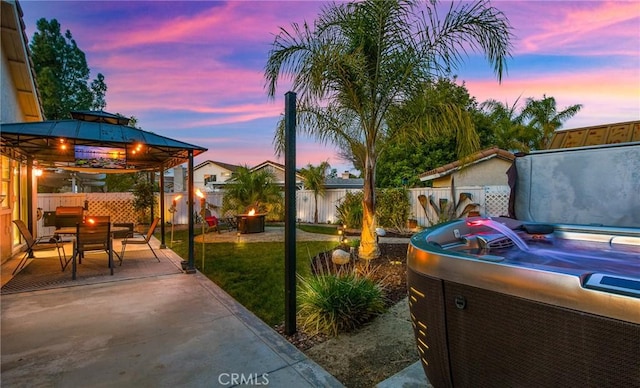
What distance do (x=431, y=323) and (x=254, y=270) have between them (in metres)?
5.08

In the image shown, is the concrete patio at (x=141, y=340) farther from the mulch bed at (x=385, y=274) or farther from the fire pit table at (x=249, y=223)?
the fire pit table at (x=249, y=223)

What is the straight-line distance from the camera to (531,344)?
50.2 inches

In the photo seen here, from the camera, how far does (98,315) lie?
13.1ft

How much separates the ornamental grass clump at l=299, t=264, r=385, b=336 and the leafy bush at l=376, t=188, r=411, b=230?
8.56m

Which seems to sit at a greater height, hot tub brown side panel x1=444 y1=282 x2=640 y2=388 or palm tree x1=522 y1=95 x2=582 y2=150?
palm tree x1=522 y1=95 x2=582 y2=150

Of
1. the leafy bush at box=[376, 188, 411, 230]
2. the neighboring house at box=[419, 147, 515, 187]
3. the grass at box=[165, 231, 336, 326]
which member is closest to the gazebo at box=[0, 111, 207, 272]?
the grass at box=[165, 231, 336, 326]

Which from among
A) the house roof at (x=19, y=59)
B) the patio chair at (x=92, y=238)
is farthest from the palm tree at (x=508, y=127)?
the house roof at (x=19, y=59)

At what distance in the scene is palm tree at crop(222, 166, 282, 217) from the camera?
1427cm

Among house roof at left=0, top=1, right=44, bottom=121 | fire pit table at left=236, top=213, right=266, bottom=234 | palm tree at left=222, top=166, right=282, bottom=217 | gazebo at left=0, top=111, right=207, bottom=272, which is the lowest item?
fire pit table at left=236, top=213, right=266, bottom=234

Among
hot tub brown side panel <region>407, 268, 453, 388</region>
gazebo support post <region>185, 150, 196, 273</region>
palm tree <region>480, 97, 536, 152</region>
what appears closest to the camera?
hot tub brown side panel <region>407, 268, 453, 388</region>

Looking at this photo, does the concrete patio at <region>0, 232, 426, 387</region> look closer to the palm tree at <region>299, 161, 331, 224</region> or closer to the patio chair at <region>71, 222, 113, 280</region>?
the patio chair at <region>71, 222, 113, 280</region>

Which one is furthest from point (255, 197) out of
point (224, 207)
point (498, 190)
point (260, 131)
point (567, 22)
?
→ point (567, 22)

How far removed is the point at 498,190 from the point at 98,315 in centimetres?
1169

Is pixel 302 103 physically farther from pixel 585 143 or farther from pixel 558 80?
pixel 558 80
